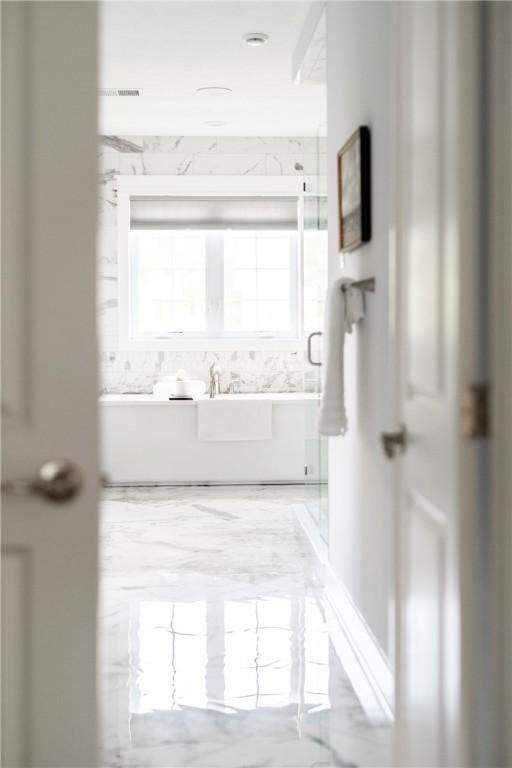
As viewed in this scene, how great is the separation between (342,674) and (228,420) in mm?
3640

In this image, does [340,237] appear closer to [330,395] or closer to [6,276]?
[330,395]

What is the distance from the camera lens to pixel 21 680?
1.39 meters

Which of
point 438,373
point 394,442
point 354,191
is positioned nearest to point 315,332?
point 354,191

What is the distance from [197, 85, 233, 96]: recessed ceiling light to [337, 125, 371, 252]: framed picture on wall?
8.37 ft

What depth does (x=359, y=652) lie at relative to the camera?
2.88 m

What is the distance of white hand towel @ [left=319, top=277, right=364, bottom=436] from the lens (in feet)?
9.91

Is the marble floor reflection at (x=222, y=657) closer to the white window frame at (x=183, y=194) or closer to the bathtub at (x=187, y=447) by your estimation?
the bathtub at (x=187, y=447)

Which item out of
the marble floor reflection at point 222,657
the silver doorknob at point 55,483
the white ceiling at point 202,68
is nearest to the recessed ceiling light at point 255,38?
the white ceiling at point 202,68

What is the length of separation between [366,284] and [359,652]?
4.03 ft

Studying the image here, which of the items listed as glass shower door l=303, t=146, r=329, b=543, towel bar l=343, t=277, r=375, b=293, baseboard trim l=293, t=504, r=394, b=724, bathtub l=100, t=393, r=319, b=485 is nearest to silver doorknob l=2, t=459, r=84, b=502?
baseboard trim l=293, t=504, r=394, b=724

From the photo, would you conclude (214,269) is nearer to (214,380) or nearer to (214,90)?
(214,380)

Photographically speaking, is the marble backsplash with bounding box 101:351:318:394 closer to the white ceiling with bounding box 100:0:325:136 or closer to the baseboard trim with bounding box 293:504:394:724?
the white ceiling with bounding box 100:0:325:136

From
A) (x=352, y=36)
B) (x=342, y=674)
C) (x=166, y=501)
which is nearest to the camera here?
(x=342, y=674)

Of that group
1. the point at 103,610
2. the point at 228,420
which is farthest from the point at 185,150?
the point at 103,610
